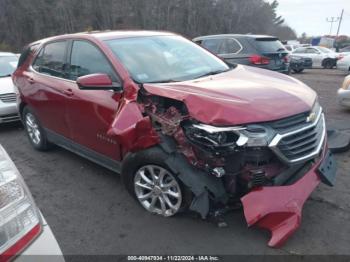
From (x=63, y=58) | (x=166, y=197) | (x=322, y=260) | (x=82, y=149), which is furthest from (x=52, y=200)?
(x=322, y=260)

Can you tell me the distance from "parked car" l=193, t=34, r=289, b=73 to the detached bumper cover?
6.16 m

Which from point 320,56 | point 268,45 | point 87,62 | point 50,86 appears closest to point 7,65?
point 50,86

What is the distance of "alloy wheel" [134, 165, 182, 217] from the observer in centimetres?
322

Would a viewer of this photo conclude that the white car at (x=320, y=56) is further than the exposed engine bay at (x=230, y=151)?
Yes

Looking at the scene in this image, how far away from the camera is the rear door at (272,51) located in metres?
9.07

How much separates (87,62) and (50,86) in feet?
2.82

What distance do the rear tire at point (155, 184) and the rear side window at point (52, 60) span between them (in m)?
1.80

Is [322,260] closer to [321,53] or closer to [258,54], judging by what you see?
[258,54]

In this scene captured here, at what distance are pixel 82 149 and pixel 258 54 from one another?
6.05m

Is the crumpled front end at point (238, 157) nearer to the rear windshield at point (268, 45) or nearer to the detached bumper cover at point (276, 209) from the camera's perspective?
the detached bumper cover at point (276, 209)

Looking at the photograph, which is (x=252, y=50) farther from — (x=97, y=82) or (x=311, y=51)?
(x=311, y=51)

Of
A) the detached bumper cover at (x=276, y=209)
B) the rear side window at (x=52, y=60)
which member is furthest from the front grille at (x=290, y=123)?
the rear side window at (x=52, y=60)

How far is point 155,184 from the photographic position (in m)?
3.33

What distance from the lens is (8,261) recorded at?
1633 mm
